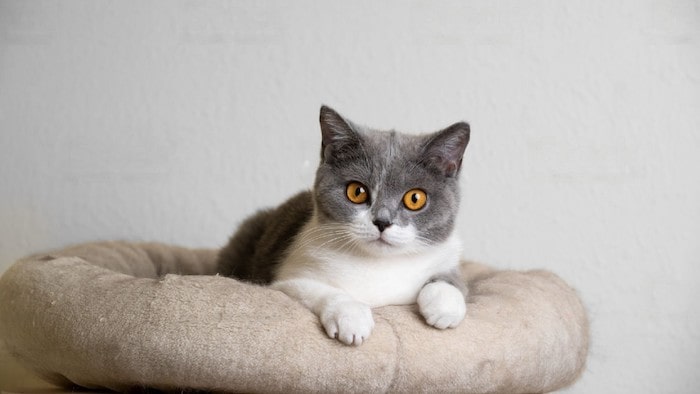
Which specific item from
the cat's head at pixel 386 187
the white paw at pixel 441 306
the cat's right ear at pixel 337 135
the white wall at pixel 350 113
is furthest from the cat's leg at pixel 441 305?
the white wall at pixel 350 113

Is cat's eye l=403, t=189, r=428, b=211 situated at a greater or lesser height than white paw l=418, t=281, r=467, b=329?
greater

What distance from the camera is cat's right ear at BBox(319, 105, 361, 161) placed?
4.91 ft

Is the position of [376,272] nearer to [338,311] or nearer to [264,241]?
[338,311]

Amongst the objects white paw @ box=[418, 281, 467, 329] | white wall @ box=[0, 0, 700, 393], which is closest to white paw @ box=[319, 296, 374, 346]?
white paw @ box=[418, 281, 467, 329]

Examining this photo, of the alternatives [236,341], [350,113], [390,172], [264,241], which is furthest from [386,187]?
[350,113]

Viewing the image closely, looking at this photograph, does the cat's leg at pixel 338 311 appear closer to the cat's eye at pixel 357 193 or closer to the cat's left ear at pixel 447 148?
the cat's eye at pixel 357 193

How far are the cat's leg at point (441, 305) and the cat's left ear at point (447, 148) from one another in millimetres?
274

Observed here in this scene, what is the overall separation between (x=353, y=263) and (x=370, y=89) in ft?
3.65

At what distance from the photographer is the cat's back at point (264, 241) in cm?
180

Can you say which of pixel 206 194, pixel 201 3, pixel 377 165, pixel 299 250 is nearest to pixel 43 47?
pixel 201 3

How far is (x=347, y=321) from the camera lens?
1.20m

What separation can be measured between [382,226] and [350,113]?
1.16 metres

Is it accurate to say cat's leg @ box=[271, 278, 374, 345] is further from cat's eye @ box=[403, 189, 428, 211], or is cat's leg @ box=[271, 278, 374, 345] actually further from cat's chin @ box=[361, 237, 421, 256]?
cat's eye @ box=[403, 189, 428, 211]

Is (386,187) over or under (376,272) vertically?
over
